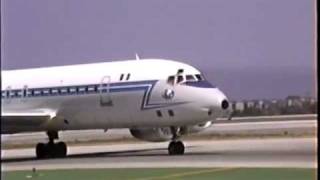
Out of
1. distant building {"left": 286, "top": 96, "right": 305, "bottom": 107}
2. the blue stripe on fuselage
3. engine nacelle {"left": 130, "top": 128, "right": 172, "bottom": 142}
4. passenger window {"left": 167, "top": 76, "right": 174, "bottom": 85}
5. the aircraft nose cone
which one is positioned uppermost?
passenger window {"left": 167, "top": 76, "right": 174, "bottom": 85}

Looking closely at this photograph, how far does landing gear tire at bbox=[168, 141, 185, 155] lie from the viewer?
21.9 meters

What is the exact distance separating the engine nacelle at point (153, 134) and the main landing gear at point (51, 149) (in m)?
2.07

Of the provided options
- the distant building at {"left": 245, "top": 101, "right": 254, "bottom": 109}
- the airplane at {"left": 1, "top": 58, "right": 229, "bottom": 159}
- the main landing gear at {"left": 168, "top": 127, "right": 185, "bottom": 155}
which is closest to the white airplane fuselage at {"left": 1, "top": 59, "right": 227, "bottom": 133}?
the airplane at {"left": 1, "top": 58, "right": 229, "bottom": 159}

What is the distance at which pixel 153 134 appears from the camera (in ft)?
77.6

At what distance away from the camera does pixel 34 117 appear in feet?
75.9

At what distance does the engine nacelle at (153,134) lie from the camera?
23.3 metres

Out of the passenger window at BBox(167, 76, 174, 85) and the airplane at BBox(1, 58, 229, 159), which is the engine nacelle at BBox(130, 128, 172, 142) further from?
the passenger window at BBox(167, 76, 174, 85)

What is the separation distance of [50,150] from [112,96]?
282 centimetres

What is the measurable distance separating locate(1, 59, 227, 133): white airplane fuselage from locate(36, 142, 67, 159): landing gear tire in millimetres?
537

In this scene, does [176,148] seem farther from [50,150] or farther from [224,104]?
[50,150]

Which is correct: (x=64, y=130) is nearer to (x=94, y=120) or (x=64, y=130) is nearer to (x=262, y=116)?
(x=94, y=120)

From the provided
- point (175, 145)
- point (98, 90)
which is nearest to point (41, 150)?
point (98, 90)

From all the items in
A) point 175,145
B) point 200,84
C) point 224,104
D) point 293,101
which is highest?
point 200,84

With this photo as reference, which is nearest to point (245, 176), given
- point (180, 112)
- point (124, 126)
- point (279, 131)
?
point (180, 112)
